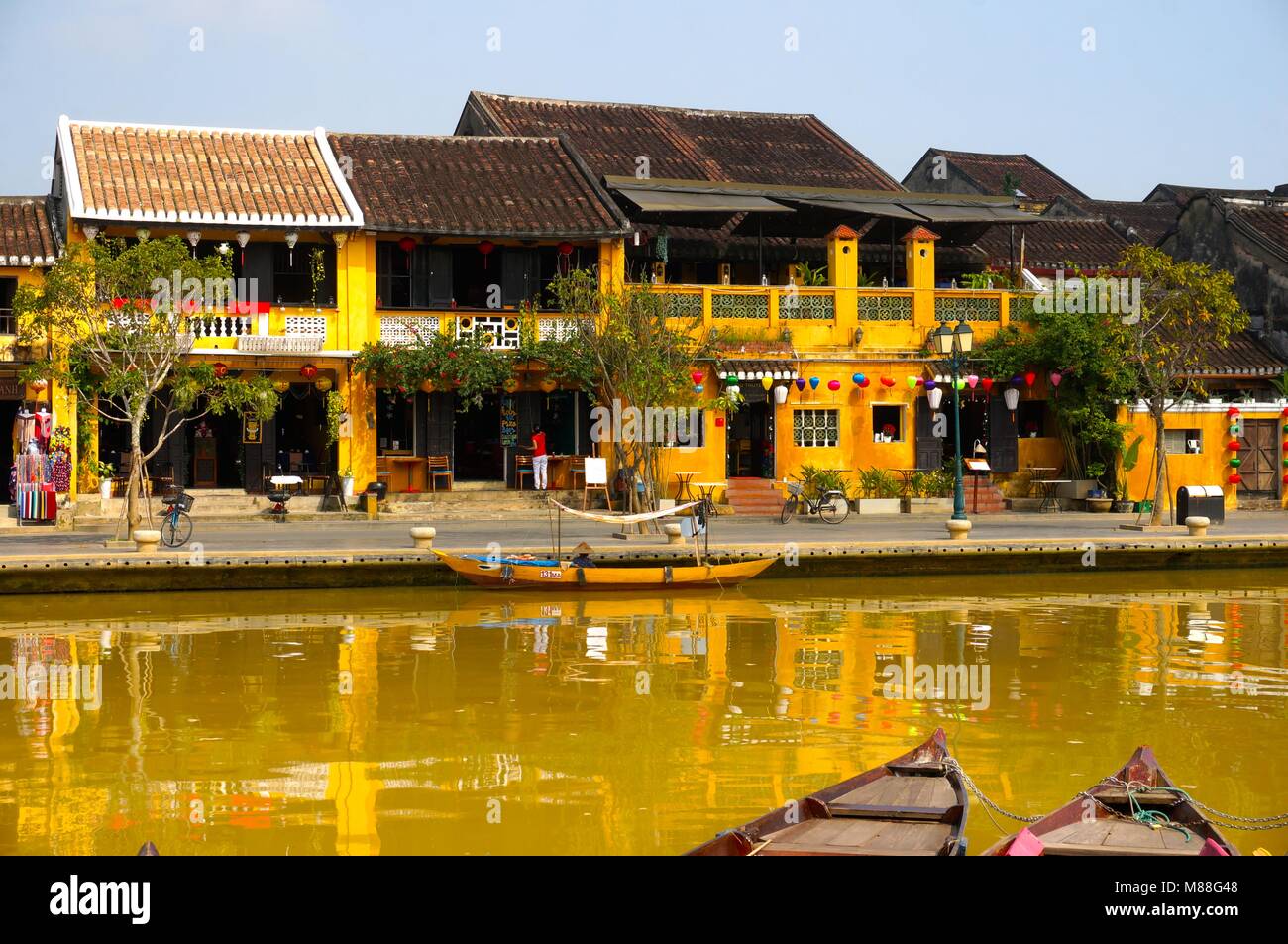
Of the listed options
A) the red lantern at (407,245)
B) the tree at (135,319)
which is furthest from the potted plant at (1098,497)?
the tree at (135,319)

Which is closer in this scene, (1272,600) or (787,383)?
(1272,600)

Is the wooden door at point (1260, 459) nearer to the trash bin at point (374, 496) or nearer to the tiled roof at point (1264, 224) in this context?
the tiled roof at point (1264, 224)

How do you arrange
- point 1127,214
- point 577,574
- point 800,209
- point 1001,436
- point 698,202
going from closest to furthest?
1. point 577,574
2. point 698,202
3. point 1001,436
4. point 800,209
5. point 1127,214

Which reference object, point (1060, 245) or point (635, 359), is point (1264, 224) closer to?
point (1060, 245)

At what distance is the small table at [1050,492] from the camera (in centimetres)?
2950

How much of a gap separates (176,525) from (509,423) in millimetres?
8344

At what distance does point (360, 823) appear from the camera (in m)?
9.95

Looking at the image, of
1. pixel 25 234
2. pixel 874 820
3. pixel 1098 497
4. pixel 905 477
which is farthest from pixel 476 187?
pixel 874 820

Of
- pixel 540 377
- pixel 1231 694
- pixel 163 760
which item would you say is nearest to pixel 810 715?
pixel 1231 694

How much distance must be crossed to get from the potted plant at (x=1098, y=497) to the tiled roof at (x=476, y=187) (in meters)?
10.1

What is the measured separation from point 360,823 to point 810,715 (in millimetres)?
4823

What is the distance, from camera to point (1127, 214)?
136 ft

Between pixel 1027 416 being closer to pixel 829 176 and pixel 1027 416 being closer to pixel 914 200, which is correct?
pixel 914 200
